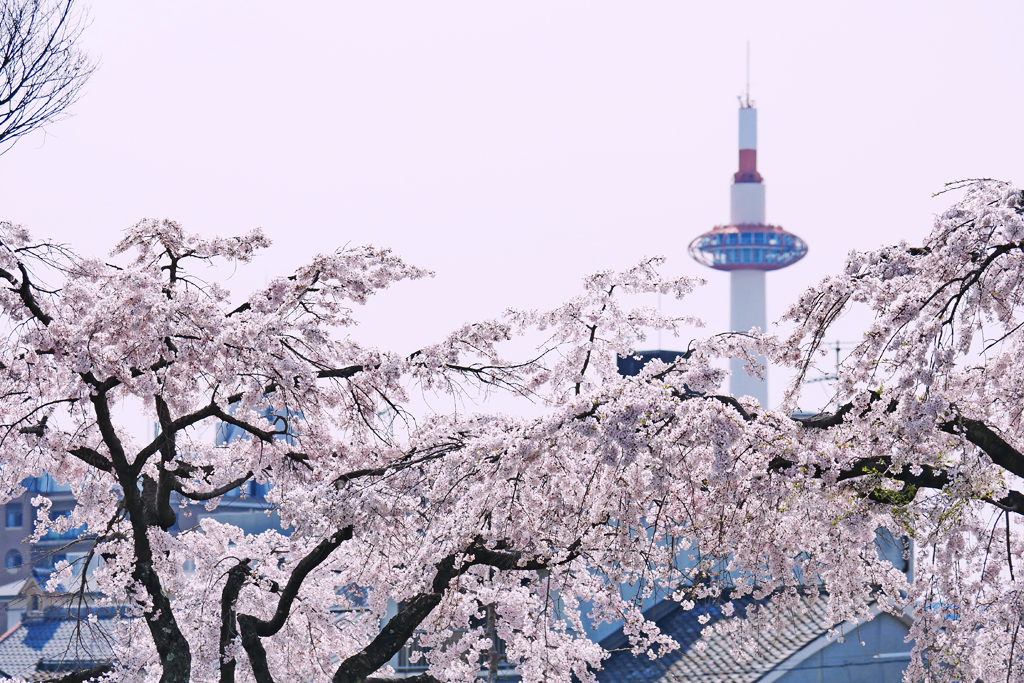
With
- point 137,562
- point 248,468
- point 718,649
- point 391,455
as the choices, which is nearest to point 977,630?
point 391,455

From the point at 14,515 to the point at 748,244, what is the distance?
93.7 m

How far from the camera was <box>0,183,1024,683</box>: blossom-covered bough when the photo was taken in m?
9.44

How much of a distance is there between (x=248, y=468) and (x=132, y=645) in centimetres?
381

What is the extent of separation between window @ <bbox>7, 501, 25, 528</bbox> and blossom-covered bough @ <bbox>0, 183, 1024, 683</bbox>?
194ft

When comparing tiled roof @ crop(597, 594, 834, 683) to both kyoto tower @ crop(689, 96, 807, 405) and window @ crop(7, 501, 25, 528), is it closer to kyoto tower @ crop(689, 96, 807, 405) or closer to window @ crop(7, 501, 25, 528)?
window @ crop(7, 501, 25, 528)

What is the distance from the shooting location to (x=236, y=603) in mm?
14055

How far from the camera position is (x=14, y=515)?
69.1 meters

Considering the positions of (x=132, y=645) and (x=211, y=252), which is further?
(x=132, y=645)

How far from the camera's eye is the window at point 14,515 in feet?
226

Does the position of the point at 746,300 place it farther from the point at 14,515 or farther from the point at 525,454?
the point at 525,454

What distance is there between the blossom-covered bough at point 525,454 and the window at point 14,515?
5912cm

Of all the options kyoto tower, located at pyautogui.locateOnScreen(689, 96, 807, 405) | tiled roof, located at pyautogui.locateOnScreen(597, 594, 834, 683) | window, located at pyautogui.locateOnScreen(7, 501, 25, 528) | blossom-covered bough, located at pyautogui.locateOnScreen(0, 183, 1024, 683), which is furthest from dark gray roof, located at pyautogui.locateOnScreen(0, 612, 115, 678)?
kyoto tower, located at pyautogui.locateOnScreen(689, 96, 807, 405)

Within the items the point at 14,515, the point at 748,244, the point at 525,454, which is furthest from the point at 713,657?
the point at 748,244

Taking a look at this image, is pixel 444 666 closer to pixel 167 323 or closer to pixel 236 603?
pixel 236 603
